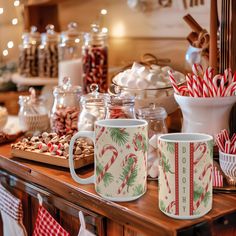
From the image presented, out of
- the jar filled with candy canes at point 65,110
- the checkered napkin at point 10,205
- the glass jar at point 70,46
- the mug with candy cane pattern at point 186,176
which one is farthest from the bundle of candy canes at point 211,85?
the glass jar at point 70,46

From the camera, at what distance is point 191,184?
0.97m

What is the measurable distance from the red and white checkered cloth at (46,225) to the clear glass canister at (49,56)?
0.89m

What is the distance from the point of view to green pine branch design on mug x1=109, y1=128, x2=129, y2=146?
1.04m

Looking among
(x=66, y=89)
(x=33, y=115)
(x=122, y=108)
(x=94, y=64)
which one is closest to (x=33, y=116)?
(x=33, y=115)

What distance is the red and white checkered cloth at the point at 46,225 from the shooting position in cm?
124

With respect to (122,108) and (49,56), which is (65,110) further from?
(49,56)

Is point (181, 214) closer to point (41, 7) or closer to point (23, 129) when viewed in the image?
point (23, 129)

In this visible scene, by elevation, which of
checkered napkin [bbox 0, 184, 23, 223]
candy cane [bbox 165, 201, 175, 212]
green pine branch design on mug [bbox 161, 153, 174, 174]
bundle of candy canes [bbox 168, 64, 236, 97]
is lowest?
checkered napkin [bbox 0, 184, 23, 223]

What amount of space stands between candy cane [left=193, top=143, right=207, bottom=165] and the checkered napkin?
643mm

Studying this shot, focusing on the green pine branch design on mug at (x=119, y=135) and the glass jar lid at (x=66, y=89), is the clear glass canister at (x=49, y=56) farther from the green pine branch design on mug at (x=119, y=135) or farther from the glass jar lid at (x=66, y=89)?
the green pine branch design on mug at (x=119, y=135)

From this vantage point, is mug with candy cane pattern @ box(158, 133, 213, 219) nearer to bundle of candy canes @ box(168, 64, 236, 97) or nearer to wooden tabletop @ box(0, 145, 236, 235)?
wooden tabletop @ box(0, 145, 236, 235)

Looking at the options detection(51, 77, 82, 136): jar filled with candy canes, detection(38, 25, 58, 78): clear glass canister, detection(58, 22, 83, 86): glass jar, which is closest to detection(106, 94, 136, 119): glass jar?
detection(51, 77, 82, 136): jar filled with candy canes

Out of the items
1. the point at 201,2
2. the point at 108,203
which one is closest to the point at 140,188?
the point at 108,203

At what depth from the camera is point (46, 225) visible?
126 centimetres
